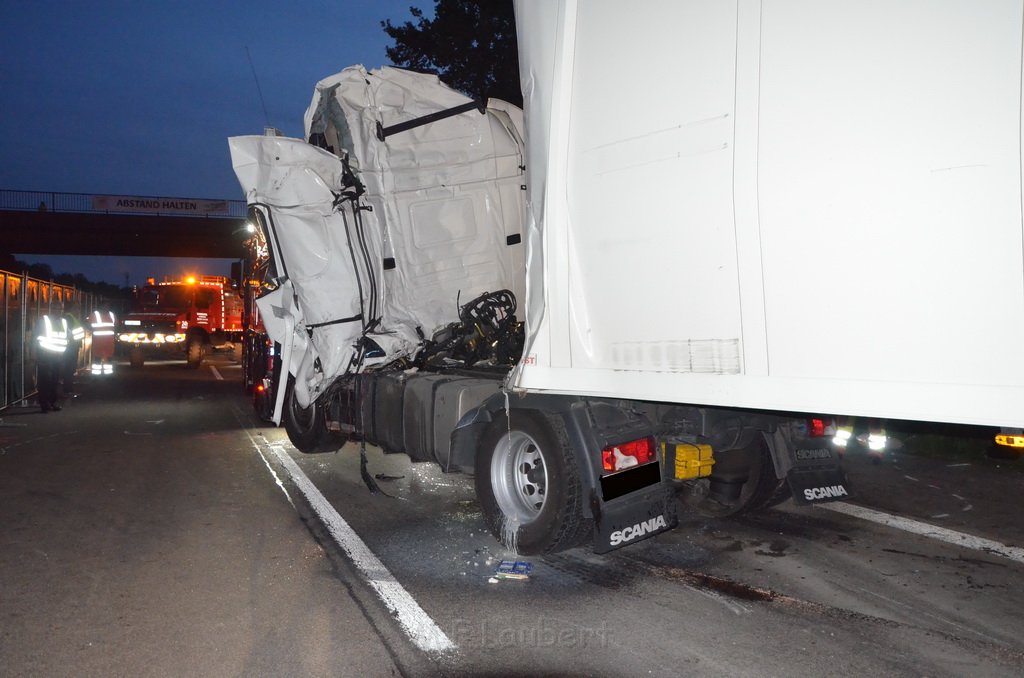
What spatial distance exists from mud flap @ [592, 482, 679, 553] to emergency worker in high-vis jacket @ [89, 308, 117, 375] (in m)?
20.3

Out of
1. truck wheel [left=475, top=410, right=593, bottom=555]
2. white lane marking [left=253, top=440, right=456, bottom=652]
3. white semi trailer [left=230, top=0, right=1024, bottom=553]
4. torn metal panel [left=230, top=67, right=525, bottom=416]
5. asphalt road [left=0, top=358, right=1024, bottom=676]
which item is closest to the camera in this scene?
white semi trailer [left=230, top=0, right=1024, bottom=553]

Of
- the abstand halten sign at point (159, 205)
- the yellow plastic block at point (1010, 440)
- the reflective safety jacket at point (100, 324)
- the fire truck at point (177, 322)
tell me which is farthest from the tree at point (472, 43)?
the abstand halten sign at point (159, 205)

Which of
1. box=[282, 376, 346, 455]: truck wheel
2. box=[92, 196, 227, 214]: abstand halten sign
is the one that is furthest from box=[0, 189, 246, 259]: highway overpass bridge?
box=[282, 376, 346, 455]: truck wheel

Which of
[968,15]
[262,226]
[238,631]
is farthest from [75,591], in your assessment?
[968,15]

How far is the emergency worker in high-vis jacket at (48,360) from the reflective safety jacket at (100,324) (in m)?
8.84

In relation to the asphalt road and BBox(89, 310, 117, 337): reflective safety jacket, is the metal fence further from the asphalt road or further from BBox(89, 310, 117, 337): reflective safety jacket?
the asphalt road

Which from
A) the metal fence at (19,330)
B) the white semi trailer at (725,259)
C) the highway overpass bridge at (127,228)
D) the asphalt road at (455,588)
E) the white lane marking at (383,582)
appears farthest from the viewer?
the highway overpass bridge at (127,228)

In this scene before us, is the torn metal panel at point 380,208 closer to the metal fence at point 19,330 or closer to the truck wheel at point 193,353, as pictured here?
the metal fence at point 19,330

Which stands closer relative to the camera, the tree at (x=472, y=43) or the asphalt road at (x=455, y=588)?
the asphalt road at (x=455, y=588)

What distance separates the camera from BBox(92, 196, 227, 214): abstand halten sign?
4609 cm

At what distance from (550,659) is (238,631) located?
1643 millimetres

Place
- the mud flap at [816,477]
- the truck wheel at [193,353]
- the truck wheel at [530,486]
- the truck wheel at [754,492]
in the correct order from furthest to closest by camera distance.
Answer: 1. the truck wheel at [193,353]
2. the truck wheel at [754,492]
3. the mud flap at [816,477]
4. the truck wheel at [530,486]

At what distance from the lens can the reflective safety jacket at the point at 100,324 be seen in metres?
22.1

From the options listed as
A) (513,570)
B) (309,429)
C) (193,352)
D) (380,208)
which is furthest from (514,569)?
(193,352)
